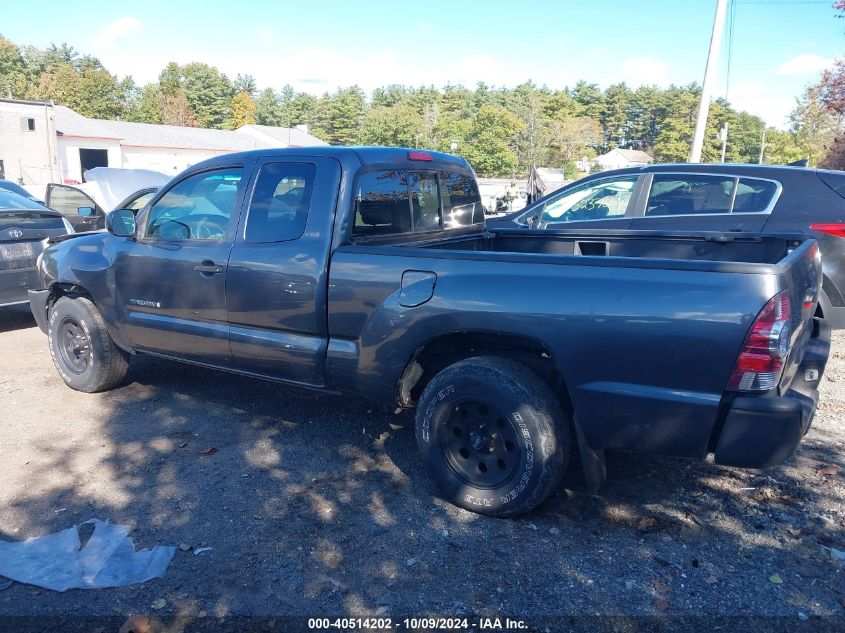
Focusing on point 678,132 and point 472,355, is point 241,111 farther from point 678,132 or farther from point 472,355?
point 472,355

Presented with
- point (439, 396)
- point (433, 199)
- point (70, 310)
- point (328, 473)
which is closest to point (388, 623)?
point (439, 396)

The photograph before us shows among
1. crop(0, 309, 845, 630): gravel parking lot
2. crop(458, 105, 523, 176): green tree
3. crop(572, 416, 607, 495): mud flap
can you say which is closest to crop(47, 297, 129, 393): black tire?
crop(0, 309, 845, 630): gravel parking lot

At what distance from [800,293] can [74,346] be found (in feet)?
16.8

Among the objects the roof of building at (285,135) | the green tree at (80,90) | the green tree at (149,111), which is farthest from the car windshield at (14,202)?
the green tree at (149,111)

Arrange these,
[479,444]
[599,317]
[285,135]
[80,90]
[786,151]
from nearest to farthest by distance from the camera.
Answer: [599,317] → [479,444] → [786,151] → [285,135] → [80,90]

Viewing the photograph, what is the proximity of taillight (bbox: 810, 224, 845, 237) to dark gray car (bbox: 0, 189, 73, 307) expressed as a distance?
7426mm

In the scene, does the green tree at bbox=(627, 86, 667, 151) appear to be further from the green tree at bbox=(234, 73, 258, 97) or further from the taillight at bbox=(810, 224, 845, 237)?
the taillight at bbox=(810, 224, 845, 237)

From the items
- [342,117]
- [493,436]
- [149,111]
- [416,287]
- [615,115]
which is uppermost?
[615,115]

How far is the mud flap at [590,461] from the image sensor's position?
10.5 feet

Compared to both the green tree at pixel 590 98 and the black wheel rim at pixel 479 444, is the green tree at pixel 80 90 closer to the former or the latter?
the green tree at pixel 590 98

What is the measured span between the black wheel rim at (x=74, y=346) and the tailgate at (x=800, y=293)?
4819mm

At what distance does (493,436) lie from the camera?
3.44 meters

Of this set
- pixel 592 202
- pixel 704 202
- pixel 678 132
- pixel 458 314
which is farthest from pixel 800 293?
pixel 678 132

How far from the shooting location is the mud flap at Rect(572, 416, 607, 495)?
10.5 ft
